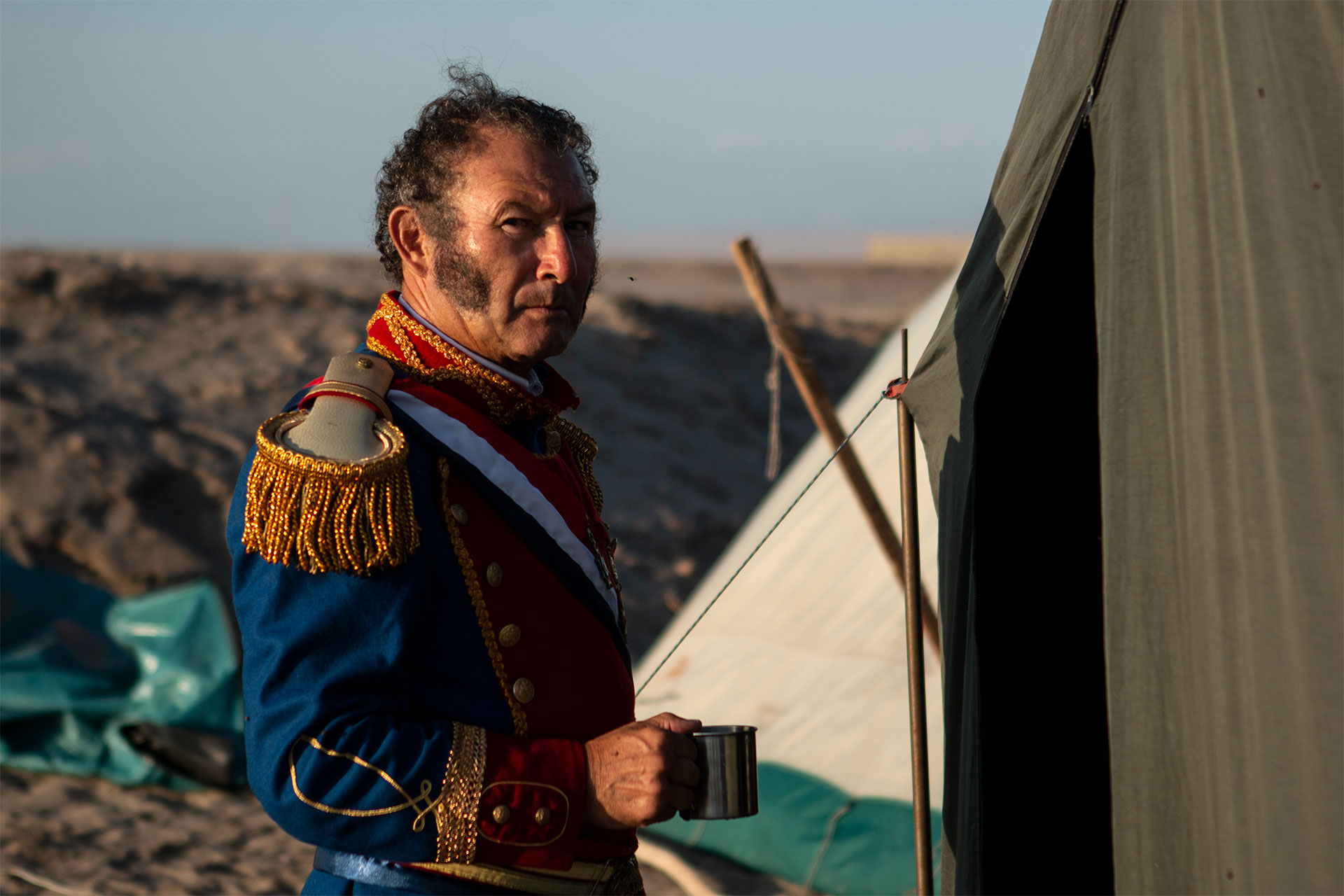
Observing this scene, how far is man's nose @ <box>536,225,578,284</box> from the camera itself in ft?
5.29

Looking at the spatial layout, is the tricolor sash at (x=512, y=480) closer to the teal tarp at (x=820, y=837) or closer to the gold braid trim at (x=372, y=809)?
the gold braid trim at (x=372, y=809)

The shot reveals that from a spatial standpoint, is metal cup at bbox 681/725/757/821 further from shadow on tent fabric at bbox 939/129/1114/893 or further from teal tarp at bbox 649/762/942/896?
teal tarp at bbox 649/762/942/896

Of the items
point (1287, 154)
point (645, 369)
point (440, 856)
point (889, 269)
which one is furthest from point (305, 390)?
point (889, 269)

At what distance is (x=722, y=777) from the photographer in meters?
1.47

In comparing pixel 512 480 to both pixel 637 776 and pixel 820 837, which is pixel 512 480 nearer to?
pixel 637 776

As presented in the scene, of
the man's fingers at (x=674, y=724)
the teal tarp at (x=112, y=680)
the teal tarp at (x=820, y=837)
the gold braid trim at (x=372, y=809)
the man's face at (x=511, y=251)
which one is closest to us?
the gold braid trim at (x=372, y=809)

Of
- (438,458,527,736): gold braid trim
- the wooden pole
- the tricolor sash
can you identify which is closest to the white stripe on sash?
the tricolor sash

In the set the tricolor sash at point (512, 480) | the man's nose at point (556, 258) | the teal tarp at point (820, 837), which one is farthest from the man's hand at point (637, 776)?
the teal tarp at point (820, 837)

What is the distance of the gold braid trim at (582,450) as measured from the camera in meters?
1.93

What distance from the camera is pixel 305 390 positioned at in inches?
60.9

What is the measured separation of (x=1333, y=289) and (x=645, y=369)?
11127mm

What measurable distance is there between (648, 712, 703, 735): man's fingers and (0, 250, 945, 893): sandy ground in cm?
275

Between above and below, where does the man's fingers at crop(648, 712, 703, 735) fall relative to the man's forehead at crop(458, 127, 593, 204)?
below

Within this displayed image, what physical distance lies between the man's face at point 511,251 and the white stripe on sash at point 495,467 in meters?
0.15
